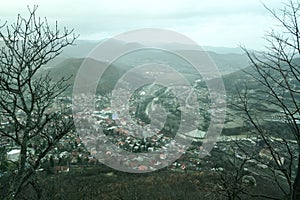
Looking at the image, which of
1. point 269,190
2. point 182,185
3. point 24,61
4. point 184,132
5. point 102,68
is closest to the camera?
point 24,61

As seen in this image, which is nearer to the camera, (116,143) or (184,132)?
(116,143)

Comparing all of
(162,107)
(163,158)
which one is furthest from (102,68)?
(163,158)

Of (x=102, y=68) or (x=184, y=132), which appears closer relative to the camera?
(x=184, y=132)

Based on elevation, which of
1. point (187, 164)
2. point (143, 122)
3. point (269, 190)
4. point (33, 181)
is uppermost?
point (33, 181)

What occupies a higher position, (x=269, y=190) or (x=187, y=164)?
(x=269, y=190)

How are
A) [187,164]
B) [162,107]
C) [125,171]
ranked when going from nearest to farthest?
[125,171]
[187,164]
[162,107]

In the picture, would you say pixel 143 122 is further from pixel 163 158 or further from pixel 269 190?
pixel 269 190

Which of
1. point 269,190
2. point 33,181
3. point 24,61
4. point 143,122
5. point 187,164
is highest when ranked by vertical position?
point 24,61

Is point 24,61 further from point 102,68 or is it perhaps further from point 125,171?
point 102,68

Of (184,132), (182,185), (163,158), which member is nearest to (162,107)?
(184,132)
